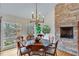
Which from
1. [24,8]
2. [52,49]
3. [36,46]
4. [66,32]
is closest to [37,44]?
[36,46]

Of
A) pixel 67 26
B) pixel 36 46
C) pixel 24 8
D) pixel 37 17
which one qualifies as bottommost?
pixel 36 46

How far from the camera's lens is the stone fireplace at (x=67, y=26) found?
8.73ft

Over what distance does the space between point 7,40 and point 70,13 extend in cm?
158

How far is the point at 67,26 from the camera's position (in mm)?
2707

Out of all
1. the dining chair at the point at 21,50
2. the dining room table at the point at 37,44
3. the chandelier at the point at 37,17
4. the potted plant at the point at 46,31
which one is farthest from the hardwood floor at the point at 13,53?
the chandelier at the point at 37,17

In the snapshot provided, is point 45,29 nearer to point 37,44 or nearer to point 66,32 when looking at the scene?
point 37,44

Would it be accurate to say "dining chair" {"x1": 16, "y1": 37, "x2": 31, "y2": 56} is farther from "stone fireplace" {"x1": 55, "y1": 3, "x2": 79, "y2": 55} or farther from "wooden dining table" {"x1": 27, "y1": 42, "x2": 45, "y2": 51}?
"stone fireplace" {"x1": 55, "y1": 3, "x2": 79, "y2": 55}

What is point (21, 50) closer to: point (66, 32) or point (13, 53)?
point (13, 53)

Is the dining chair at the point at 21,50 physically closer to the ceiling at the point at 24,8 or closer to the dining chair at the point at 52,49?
the dining chair at the point at 52,49

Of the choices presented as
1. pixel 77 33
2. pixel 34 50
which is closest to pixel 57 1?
pixel 77 33

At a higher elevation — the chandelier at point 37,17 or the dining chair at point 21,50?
the chandelier at point 37,17

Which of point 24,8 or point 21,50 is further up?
point 24,8

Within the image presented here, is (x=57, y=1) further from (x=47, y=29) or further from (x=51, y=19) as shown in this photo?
(x=47, y=29)

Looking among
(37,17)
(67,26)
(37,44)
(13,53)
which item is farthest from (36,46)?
(67,26)
